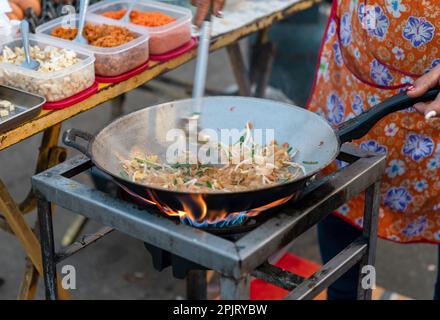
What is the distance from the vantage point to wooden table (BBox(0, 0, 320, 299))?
1926 mm

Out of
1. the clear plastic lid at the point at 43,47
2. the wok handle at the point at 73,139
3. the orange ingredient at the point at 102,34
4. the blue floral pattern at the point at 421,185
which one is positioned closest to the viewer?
the wok handle at the point at 73,139

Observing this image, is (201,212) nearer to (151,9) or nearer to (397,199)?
(397,199)

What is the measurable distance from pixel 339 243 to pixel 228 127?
29.2 inches

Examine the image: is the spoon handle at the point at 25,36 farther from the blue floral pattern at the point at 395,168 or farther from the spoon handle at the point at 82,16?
the blue floral pattern at the point at 395,168

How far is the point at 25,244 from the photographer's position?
2.14 m

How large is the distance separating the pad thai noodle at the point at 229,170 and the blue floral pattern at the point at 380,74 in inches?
18.1

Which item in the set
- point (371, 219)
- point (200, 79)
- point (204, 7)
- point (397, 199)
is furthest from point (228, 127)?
point (397, 199)

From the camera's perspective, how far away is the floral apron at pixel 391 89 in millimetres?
1903

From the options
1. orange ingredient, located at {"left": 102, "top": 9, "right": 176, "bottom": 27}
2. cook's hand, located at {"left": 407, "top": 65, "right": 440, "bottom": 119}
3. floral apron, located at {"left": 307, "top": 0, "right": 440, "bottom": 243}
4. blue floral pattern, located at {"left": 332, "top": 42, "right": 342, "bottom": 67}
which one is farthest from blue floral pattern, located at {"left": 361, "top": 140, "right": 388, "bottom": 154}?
orange ingredient, located at {"left": 102, "top": 9, "right": 176, "bottom": 27}

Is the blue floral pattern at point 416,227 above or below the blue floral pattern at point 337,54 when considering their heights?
below

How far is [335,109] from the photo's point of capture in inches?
86.0

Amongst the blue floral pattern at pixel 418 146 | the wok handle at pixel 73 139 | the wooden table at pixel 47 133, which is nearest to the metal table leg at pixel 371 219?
the blue floral pattern at pixel 418 146

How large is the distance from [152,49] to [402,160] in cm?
88

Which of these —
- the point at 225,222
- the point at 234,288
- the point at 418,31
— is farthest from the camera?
the point at 418,31
